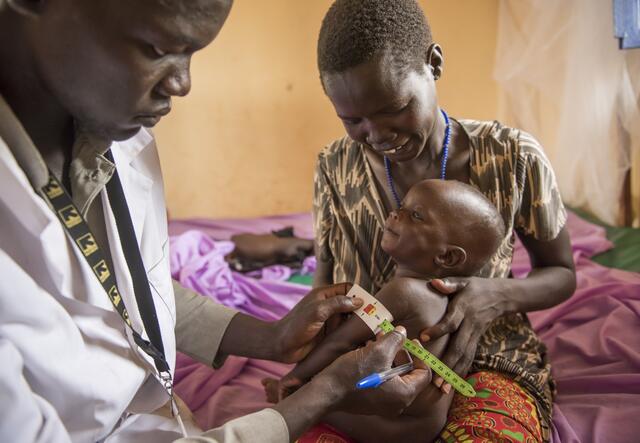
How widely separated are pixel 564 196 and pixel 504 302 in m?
2.32

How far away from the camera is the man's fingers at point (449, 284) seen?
1.35 m

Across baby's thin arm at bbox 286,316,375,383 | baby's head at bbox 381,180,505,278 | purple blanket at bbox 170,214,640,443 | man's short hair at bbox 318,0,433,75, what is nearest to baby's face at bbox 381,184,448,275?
baby's head at bbox 381,180,505,278

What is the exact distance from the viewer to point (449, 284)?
1355mm

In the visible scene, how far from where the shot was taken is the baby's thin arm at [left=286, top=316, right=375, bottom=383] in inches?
51.7

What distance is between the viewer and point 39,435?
83 centimetres

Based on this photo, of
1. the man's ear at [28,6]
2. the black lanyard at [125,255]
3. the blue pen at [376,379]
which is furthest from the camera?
the blue pen at [376,379]

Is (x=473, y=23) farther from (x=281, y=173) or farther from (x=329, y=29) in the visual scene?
(x=329, y=29)

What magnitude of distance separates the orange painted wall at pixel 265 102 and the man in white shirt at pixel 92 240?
9.42ft

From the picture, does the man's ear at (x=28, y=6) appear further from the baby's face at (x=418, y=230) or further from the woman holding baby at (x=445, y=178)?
the baby's face at (x=418, y=230)

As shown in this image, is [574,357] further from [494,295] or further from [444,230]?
[444,230]

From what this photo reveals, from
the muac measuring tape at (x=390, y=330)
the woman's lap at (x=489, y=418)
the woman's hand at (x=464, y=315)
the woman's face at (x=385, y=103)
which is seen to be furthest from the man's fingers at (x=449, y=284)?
the woman's face at (x=385, y=103)

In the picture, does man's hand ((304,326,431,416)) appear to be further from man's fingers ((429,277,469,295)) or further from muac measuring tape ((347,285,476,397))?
man's fingers ((429,277,469,295))

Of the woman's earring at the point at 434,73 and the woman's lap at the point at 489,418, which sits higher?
the woman's earring at the point at 434,73

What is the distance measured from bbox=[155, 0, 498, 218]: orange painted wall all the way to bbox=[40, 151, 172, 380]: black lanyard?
297 cm
